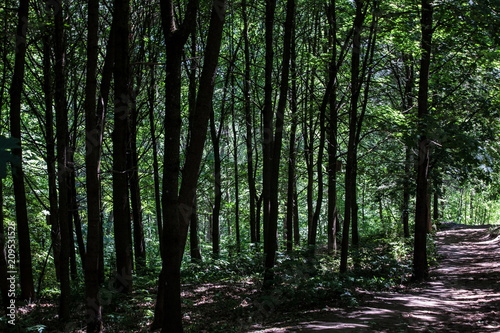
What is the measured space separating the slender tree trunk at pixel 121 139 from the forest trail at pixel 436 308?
3682mm

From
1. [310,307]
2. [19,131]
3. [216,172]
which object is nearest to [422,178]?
[310,307]

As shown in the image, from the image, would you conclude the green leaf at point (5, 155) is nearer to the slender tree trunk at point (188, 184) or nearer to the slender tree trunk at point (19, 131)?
the slender tree trunk at point (188, 184)

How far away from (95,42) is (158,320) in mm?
4179

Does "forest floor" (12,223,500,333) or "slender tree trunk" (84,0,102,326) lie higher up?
"slender tree trunk" (84,0,102,326)

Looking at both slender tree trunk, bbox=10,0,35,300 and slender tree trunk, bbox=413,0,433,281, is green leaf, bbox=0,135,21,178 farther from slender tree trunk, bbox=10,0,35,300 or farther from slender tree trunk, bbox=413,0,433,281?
slender tree trunk, bbox=413,0,433,281

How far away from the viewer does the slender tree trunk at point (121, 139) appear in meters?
6.14

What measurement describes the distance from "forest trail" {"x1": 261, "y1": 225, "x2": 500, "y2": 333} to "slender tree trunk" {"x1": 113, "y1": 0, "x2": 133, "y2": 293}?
145 inches

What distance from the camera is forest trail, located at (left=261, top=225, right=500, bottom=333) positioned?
20.0ft

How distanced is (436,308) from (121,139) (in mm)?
6745

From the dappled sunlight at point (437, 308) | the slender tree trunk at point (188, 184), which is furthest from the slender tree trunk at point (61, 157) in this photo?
the dappled sunlight at point (437, 308)

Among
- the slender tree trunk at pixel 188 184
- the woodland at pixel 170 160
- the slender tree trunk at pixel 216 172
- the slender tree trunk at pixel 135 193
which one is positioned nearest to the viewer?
the slender tree trunk at pixel 188 184

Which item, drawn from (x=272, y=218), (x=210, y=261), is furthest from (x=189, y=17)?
(x=210, y=261)

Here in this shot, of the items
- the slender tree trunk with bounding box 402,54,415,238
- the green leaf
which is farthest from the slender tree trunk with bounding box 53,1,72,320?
the slender tree trunk with bounding box 402,54,415,238

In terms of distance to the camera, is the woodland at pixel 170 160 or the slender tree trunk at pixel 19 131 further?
the slender tree trunk at pixel 19 131
